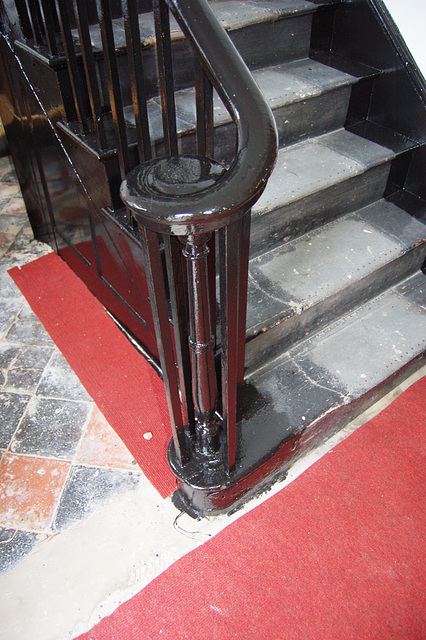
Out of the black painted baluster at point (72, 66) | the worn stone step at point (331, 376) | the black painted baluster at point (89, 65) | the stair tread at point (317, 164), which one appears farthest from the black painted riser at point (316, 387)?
the black painted baluster at point (72, 66)

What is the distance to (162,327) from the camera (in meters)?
1.27

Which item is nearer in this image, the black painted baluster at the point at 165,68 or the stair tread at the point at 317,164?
the black painted baluster at the point at 165,68

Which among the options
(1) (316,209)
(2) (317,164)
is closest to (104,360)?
(1) (316,209)

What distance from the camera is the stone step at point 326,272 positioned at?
1952 millimetres

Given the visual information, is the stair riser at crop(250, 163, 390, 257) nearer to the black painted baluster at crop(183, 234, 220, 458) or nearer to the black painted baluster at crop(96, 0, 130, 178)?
the black painted baluster at crop(96, 0, 130, 178)

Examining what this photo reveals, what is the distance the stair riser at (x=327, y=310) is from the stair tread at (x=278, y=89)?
33.2 inches

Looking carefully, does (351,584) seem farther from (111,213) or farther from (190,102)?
(190,102)

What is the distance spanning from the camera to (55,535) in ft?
5.90

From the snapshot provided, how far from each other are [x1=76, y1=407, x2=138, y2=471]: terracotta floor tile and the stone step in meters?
0.66

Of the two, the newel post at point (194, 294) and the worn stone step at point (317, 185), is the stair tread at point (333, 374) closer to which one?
the newel post at point (194, 294)

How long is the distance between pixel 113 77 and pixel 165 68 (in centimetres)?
36

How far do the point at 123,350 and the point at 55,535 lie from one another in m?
0.93

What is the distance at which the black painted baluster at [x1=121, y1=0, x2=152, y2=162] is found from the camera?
48.4 inches

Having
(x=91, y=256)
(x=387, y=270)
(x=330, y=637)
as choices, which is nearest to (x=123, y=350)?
(x=91, y=256)
